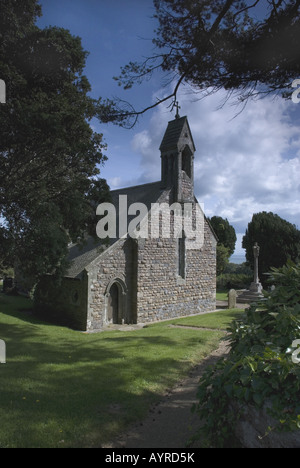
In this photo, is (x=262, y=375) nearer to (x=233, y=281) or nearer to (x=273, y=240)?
(x=273, y=240)

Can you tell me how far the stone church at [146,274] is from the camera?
1472 centimetres

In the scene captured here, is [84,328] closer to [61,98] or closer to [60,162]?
[60,162]

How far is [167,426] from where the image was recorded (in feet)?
16.8

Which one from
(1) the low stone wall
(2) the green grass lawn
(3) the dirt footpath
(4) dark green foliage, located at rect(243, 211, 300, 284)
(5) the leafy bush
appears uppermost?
(4) dark green foliage, located at rect(243, 211, 300, 284)

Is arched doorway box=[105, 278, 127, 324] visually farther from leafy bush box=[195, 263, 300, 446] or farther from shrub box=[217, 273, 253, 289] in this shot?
shrub box=[217, 273, 253, 289]

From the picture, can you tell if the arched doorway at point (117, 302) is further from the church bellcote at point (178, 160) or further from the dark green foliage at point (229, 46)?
the dark green foliage at point (229, 46)

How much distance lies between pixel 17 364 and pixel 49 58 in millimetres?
9193

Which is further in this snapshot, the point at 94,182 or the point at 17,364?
the point at 94,182

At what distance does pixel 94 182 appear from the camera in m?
12.2

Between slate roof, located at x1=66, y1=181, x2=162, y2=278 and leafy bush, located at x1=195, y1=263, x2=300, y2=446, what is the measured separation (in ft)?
35.7

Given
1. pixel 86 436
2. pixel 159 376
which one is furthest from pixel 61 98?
pixel 86 436

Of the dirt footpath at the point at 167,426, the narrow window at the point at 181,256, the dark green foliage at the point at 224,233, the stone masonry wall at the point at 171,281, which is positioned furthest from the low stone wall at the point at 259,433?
the dark green foliage at the point at 224,233

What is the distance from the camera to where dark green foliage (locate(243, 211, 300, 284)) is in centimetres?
3152

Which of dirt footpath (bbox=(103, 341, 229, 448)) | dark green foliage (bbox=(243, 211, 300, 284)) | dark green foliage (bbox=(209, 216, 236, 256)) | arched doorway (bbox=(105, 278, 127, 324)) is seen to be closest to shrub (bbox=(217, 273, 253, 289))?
dark green foliage (bbox=(243, 211, 300, 284))
